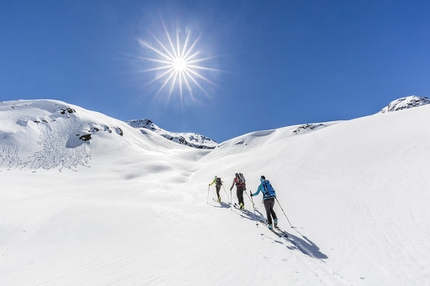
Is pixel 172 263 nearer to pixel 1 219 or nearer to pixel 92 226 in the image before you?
pixel 92 226

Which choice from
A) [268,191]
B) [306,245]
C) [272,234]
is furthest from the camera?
[268,191]

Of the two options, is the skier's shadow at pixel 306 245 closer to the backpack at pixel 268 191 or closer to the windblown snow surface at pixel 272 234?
the windblown snow surface at pixel 272 234

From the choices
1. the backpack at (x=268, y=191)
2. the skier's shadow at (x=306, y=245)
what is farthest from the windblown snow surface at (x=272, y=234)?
the backpack at (x=268, y=191)

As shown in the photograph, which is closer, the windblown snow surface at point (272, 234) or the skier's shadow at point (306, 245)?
the windblown snow surface at point (272, 234)

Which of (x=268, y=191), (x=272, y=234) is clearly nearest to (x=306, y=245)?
(x=272, y=234)

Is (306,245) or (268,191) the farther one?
(268,191)

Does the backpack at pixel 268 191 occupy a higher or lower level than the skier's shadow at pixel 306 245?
higher

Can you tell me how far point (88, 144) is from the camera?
177ft

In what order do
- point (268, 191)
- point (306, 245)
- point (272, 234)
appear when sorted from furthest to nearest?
point (268, 191), point (272, 234), point (306, 245)

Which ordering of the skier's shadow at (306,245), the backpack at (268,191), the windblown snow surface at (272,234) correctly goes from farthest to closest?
the backpack at (268,191)
the skier's shadow at (306,245)
the windblown snow surface at (272,234)

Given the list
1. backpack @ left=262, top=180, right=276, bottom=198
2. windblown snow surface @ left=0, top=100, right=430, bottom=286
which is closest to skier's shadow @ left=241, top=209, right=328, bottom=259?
windblown snow surface @ left=0, top=100, right=430, bottom=286

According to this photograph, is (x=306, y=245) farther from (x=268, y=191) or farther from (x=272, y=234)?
(x=268, y=191)

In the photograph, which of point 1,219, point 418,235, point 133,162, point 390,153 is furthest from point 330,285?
point 133,162

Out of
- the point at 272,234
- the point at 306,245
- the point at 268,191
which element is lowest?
the point at 306,245
